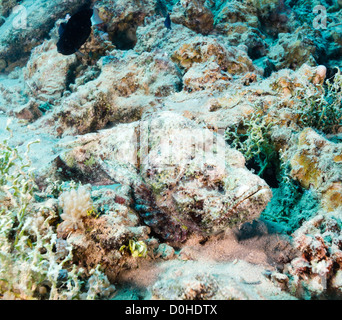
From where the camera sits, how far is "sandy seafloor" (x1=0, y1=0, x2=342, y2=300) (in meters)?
1.66

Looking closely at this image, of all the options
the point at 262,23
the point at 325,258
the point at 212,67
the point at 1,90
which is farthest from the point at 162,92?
the point at 1,90

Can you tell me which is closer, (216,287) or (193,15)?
(216,287)

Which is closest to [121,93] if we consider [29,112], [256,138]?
[256,138]

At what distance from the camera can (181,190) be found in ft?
6.49

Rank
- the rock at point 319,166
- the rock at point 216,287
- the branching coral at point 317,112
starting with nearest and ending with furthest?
the rock at point 216,287 → the rock at point 319,166 → the branching coral at point 317,112

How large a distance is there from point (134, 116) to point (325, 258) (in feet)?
11.4

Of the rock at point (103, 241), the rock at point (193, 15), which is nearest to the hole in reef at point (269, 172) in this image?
the rock at point (103, 241)

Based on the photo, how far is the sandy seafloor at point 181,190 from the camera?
1658 millimetres

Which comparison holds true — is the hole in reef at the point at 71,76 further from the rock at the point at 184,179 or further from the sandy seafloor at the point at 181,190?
the rock at the point at 184,179

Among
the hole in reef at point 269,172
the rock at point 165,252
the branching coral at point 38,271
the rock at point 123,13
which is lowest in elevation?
the hole in reef at point 269,172

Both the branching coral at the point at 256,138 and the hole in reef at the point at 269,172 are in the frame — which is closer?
the branching coral at the point at 256,138

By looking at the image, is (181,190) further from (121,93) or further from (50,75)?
(50,75)

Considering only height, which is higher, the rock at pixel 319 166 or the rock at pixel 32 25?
the rock at pixel 32 25
